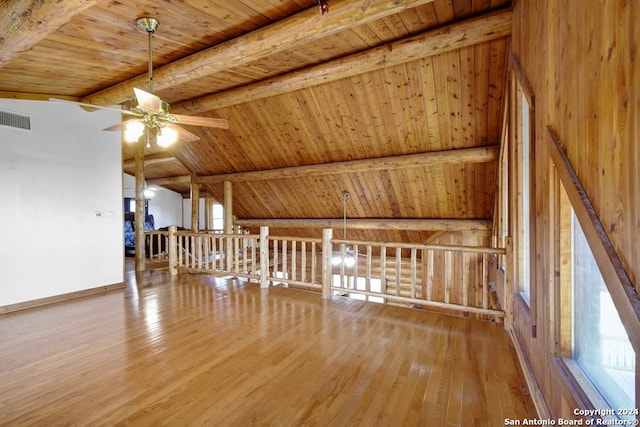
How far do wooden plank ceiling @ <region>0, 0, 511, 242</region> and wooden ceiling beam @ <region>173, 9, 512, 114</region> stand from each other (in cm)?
2

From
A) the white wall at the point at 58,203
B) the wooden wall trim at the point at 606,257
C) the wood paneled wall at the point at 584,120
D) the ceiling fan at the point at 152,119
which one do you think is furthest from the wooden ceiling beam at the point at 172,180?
the wooden wall trim at the point at 606,257

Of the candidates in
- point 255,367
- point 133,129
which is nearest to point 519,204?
point 255,367

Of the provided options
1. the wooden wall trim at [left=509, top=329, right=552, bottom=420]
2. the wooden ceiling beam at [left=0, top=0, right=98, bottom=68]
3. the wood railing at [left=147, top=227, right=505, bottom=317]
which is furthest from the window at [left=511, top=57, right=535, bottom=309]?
the wooden ceiling beam at [left=0, top=0, right=98, bottom=68]

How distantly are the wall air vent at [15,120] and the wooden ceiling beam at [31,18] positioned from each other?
69.0 inches

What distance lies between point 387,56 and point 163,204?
11478mm

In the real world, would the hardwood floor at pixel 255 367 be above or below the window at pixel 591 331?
below

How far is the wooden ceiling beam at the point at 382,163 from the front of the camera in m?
4.94

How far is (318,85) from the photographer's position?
4832 millimetres

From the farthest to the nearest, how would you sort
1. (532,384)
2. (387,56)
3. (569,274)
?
(387,56) → (532,384) → (569,274)

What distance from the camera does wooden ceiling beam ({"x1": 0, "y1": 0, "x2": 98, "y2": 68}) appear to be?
7.18 feet

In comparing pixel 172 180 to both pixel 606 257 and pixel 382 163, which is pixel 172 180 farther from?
pixel 606 257

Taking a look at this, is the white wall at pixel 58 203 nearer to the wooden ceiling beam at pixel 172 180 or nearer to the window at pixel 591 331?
the wooden ceiling beam at pixel 172 180

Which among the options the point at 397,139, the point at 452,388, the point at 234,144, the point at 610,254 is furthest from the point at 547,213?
the point at 234,144

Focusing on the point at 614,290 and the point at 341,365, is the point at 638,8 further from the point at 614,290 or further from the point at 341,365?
the point at 341,365
